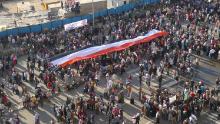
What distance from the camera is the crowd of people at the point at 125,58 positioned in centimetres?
2941

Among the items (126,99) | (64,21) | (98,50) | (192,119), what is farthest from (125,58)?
(192,119)

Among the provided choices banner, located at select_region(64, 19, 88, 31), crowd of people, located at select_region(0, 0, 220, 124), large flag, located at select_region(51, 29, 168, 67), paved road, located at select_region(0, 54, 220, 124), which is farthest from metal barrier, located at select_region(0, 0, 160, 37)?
large flag, located at select_region(51, 29, 168, 67)

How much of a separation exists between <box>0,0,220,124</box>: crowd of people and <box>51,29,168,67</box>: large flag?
857mm

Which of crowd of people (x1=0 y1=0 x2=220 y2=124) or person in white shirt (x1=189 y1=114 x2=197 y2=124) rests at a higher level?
crowd of people (x1=0 y1=0 x2=220 y2=124)

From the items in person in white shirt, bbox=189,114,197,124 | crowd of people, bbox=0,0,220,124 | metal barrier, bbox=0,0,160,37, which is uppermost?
metal barrier, bbox=0,0,160,37

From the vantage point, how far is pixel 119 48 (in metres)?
35.8

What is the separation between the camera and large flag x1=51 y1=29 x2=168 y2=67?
32500 millimetres

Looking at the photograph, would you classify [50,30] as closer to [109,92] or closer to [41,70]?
[41,70]

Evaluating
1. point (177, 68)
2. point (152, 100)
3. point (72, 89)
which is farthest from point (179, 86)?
point (72, 89)

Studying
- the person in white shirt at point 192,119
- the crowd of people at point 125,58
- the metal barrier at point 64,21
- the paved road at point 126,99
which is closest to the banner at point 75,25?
the crowd of people at point 125,58

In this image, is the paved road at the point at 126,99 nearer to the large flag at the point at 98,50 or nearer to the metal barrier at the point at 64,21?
the large flag at the point at 98,50

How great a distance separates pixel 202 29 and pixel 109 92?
616 inches

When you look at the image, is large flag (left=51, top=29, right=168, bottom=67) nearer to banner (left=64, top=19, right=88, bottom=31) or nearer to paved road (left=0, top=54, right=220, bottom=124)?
paved road (left=0, top=54, right=220, bottom=124)

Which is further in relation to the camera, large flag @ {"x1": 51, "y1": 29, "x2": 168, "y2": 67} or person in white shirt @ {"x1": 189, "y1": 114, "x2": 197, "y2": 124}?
large flag @ {"x1": 51, "y1": 29, "x2": 168, "y2": 67}
